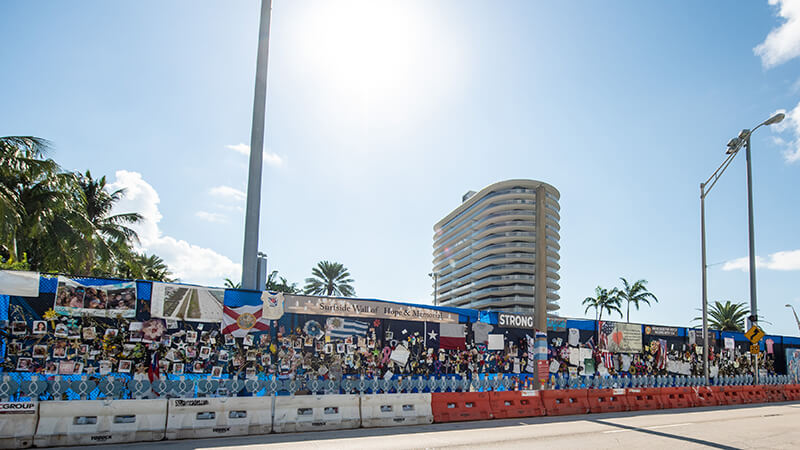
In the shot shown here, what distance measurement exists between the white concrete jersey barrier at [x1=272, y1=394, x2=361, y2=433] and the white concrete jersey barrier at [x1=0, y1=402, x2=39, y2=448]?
14.0ft

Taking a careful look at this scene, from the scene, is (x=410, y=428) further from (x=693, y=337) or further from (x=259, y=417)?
(x=693, y=337)

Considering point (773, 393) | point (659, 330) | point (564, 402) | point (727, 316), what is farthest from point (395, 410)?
point (727, 316)

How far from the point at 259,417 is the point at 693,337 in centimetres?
2065

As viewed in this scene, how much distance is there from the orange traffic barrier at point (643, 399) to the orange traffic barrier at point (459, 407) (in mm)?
6066

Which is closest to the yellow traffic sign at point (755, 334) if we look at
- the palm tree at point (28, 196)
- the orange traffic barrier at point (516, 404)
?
the orange traffic barrier at point (516, 404)

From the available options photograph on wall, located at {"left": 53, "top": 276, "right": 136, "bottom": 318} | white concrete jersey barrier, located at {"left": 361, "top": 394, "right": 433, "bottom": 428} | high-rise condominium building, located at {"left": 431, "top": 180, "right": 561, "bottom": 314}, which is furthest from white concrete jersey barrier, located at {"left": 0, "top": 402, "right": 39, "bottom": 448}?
high-rise condominium building, located at {"left": 431, "top": 180, "right": 561, "bottom": 314}

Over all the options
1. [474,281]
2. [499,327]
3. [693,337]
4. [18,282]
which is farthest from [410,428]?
[474,281]

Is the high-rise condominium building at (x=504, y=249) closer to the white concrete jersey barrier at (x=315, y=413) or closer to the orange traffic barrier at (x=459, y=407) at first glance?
the orange traffic barrier at (x=459, y=407)

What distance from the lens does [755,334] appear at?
909 inches

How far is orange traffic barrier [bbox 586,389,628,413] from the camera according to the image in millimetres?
16516

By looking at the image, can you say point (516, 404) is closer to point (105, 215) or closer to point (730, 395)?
point (730, 395)

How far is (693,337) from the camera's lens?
24266 millimetres

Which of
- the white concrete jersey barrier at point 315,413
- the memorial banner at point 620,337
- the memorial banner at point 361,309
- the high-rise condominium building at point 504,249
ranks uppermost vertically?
the high-rise condominium building at point 504,249

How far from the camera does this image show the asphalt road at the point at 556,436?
32.6 feet
